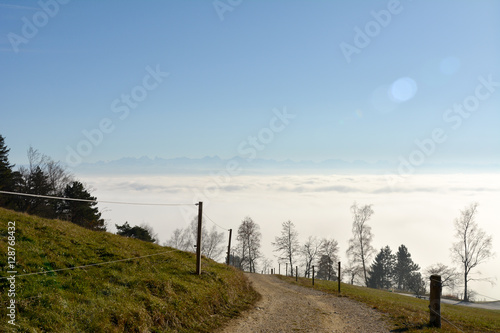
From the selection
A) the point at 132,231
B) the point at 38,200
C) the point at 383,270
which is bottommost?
the point at 383,270

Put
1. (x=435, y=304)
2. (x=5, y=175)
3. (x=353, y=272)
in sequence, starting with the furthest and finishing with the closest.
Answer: (x=353, y=272) < (x=5, y=175) < (x=435, y=304)

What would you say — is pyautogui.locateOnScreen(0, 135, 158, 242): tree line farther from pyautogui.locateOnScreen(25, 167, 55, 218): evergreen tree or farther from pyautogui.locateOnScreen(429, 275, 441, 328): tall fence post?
pyautogui.locateOnScreen(429, 275, 441, 328): tall fence post

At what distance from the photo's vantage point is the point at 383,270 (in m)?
112

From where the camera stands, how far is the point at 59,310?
865cm

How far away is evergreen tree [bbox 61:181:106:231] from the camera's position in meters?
47.2

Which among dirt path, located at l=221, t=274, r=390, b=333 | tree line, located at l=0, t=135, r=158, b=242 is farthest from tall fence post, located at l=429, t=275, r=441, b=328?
tree line, located at l=0, t=135, r=158, b=242

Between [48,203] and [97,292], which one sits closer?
[97,292]

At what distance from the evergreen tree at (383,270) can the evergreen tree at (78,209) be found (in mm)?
94168

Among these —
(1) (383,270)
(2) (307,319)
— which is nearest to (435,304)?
(2) (307,319)

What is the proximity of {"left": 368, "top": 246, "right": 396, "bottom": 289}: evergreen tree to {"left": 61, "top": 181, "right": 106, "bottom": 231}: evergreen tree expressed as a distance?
94168mm

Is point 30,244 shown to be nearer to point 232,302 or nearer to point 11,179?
point 232,302

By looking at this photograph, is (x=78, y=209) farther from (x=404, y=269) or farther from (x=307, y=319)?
(x=404, y=269)

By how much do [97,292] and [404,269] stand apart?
123 m

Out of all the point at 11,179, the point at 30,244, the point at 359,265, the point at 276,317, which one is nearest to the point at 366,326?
the point at 276,317
